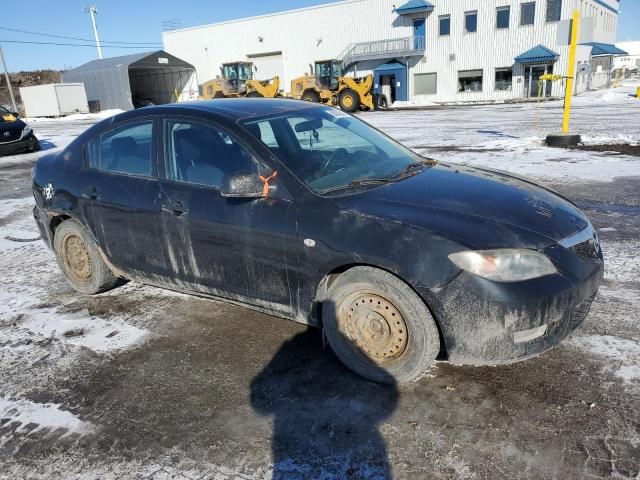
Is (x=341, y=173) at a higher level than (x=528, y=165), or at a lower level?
higher

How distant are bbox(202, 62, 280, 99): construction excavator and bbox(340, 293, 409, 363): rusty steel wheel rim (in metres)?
30.5

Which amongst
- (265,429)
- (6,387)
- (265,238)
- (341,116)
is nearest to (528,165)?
(341,116)

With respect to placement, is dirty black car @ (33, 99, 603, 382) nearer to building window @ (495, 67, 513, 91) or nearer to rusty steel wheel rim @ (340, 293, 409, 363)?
rusty steel wheel rim @ (340, 293, 409, 363)

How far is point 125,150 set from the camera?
13.1ft

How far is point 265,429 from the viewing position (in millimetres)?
2645

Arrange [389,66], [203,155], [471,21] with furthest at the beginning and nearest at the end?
[389,66]
[471,21]
[203,155]

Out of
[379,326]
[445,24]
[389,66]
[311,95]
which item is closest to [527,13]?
[445,24]

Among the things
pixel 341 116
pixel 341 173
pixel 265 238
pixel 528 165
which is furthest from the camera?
pixel 528 165

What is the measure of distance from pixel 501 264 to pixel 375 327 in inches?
31.3

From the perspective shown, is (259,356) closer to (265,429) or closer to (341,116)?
(265,429)

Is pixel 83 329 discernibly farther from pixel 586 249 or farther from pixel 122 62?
pixel 122 62

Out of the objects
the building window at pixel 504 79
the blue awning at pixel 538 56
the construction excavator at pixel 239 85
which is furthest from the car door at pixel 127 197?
the building window at pixel 504 79

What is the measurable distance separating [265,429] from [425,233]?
1.34 metres

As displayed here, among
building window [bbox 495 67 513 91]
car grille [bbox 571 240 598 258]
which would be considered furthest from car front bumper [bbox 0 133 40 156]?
building window [bbox 495 67 513 91]
